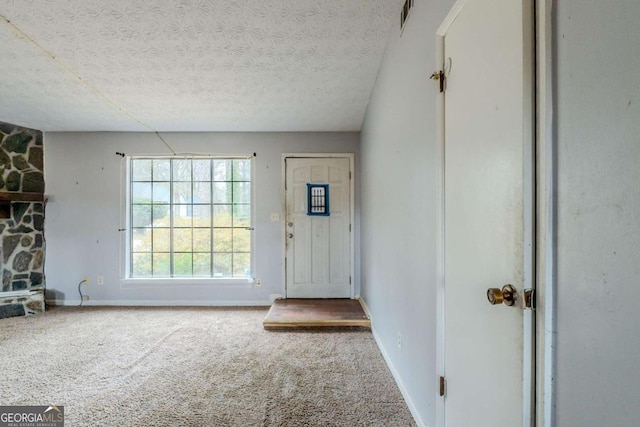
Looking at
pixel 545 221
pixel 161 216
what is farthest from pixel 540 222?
pixel 161 216

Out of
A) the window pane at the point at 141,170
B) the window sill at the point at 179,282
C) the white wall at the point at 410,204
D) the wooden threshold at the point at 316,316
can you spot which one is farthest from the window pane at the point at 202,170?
the white wall at the point at 410,204

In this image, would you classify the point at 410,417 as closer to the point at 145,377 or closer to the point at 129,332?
the point at 145,377

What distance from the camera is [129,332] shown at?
306cm

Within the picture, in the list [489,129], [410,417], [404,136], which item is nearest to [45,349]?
[410,417]

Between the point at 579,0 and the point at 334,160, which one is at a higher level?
the point at 334,160

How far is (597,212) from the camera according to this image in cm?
60

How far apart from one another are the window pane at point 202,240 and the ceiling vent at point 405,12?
3.40 meters

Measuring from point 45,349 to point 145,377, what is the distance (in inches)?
50.4

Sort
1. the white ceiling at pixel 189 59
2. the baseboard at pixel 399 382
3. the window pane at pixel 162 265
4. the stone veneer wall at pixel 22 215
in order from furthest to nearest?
the window pane at pixel 162 265
the stone veneer wall at pixel 22 215
the white ceiling at pixel 189 59
the baseboard at pixel 399 382

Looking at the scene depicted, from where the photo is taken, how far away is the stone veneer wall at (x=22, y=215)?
363 cm

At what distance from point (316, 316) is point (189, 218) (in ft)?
7.43

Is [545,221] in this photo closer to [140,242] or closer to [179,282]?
[179,282]

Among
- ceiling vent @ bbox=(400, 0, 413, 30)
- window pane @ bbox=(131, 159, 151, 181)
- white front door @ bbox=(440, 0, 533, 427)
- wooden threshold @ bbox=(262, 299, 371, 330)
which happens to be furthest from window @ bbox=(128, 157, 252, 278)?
white front door @ bbox=(440, 0, 533, 427)

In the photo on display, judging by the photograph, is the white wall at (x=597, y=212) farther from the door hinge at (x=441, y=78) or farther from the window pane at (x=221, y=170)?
the window pane at (x=221, y=170)
